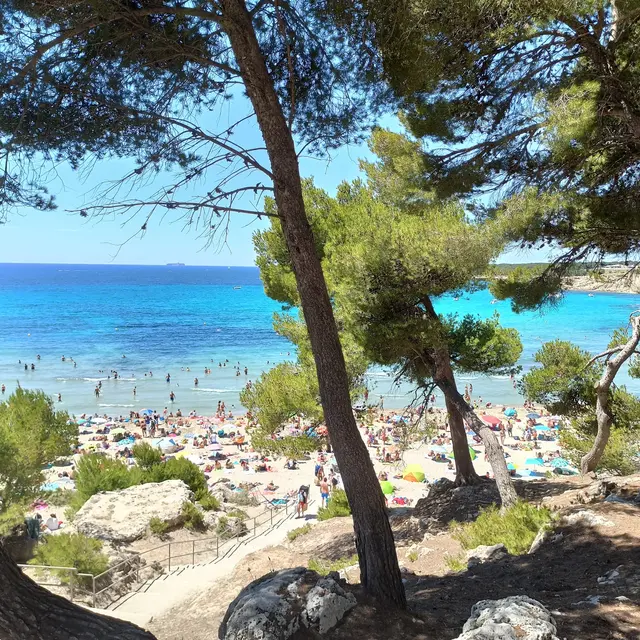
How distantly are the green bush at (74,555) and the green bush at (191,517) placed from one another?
9.34 feet

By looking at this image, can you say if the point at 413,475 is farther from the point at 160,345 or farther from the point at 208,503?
the point at 160,345

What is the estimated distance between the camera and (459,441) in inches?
384

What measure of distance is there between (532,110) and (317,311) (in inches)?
142

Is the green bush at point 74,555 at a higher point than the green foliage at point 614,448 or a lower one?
lower

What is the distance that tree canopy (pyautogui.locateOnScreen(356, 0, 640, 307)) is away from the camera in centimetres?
462

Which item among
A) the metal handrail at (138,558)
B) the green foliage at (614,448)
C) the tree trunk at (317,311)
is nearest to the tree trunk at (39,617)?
the tree trunk at (317,311)

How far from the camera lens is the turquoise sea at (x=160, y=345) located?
33188 millimetres

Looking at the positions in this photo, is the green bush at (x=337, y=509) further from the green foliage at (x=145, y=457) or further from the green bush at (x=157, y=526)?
the green foliage at (x=145, y=457)

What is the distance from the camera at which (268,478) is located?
62.2 ft

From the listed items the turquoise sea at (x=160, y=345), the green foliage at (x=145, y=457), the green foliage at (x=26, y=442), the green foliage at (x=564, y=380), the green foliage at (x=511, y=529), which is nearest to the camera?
the green foliage at (x=511, y=529)

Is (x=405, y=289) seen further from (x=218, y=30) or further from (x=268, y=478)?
(x=268, y=478)

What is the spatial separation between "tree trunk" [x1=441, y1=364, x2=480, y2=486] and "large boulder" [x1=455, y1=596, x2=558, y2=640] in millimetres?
6377

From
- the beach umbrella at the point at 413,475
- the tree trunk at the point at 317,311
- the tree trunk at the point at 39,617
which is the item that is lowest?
the beach umbrella at the point at 413,475

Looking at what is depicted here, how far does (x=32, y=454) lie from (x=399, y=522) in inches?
384
